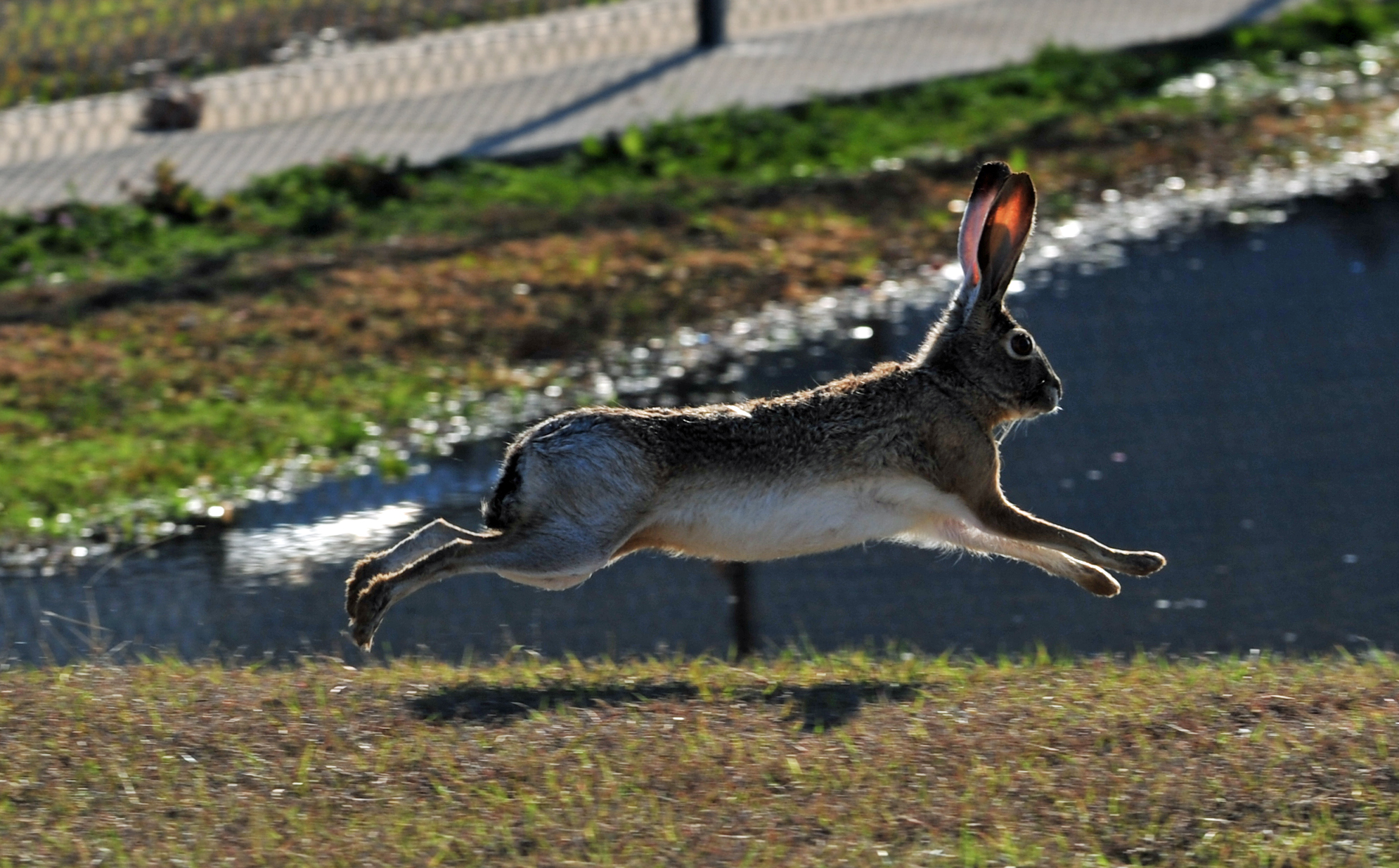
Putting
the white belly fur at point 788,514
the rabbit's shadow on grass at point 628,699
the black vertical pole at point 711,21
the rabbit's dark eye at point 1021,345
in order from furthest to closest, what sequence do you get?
1. the black vertical pole at point 711,21
2. the rabbit's dark eye at point 1021,345
3. the white belly fur at point 788,514
4. the rabbit's shadow on grass at point 628,699

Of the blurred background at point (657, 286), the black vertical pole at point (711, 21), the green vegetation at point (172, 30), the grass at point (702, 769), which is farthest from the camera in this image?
the black vertical pole at point (711, 21)

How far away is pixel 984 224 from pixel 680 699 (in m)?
1.72

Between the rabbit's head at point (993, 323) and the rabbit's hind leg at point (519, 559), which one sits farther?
the rabbit's head at point (993, 323)

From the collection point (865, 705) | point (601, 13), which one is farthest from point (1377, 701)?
point (601, 13)

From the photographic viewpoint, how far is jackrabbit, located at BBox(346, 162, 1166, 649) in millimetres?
4707

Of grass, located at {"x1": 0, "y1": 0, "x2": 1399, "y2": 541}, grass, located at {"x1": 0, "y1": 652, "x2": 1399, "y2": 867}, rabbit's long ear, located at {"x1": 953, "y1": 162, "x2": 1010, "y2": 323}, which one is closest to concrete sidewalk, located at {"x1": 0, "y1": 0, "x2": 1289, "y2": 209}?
grass, located at {"x1": 0, "y1": 0, "x2": 1399, "y2": 541}

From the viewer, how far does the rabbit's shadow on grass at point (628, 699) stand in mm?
4375

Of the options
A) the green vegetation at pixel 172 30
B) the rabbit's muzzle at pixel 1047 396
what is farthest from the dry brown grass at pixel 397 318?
the green vegetation at pixel 172 30

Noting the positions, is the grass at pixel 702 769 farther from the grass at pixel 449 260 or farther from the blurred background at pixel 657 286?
the grass at pixel 449 260

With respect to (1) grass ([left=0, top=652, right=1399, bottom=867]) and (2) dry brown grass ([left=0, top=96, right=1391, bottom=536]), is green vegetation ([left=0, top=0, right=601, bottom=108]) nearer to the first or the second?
(2) dry brown grass ([left=0, top=96, right=1391, bottom=536])

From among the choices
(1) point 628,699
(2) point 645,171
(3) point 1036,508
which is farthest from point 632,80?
(1) point 628,699

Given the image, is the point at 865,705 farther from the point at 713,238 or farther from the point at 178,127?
the point at 178,127

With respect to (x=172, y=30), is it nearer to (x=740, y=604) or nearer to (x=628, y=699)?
(x=740, y=604)

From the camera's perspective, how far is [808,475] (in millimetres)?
4949
